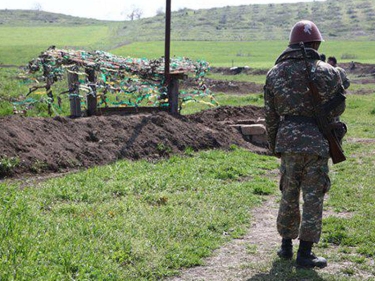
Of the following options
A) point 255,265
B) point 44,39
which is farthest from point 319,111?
point 44,39

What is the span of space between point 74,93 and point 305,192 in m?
6.86

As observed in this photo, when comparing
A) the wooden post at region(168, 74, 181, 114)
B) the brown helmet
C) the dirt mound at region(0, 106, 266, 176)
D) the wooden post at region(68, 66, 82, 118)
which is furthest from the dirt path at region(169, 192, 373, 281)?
the wooden post at region(168, 74, 181, 114)

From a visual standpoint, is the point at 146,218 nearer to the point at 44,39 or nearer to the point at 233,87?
the point at 233,87

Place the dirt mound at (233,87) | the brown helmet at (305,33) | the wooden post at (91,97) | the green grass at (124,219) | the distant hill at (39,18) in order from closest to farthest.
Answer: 1. the green grass at (124,219)
2. the brown helmet at (305,33)
3. the wooden post at (91,97)
4. the dirt mound at (233,87)
5. the distant hill at (39,18)

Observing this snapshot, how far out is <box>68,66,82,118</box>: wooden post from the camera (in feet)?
37.5

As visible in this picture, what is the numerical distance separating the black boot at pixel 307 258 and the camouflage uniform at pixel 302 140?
11 cm

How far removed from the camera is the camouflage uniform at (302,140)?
5605 millimetres

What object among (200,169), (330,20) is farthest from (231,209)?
(330,20)

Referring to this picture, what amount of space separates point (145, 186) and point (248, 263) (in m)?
2.76

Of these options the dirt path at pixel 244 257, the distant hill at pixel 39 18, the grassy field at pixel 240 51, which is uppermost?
the distant hill at pixel 39 18

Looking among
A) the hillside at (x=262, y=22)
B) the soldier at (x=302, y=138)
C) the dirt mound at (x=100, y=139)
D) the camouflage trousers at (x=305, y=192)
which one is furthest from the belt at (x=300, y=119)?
the hillside at (x=262, y=22)

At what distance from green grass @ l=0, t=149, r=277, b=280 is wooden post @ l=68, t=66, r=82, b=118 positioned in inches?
97.5

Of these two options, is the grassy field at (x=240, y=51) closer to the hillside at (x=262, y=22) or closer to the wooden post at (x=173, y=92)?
the hillside at (x=262, y=22)

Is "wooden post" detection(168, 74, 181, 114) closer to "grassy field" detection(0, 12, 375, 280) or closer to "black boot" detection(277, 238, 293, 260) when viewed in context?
"grassy field" detection(0, 12, 375, 280)
